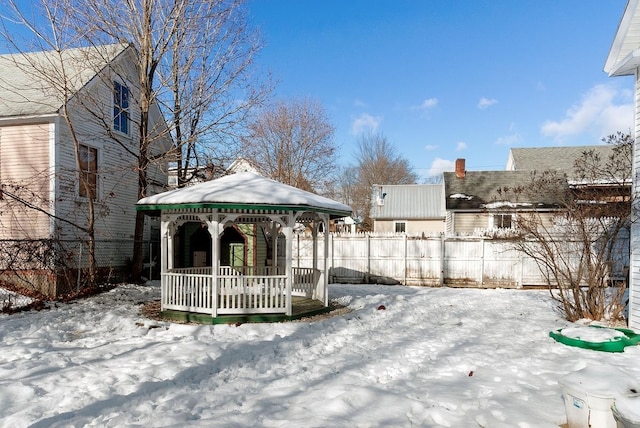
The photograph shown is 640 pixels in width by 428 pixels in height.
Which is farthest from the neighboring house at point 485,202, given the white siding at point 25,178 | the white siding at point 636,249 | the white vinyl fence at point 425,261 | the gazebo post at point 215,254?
the white siding at point 25,178

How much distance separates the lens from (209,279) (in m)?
9.28

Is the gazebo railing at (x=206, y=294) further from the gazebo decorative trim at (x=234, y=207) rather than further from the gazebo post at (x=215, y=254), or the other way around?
the gazebo decorative trim at (x=234, y=207)

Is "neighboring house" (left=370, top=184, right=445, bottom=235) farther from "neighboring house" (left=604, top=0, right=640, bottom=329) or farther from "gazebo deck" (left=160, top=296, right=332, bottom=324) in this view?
"gazebo deck" (left=160, top=296, right=332, bottom=324)

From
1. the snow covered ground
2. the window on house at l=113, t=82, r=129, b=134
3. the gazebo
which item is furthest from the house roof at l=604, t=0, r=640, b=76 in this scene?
the window on house at l=113, t=82, r=129, b=134

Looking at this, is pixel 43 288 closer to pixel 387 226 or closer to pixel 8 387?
pixel 8 387

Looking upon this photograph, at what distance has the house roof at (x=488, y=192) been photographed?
20000 millimetres

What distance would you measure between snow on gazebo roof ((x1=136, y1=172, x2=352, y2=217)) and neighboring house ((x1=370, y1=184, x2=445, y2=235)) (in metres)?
21.8

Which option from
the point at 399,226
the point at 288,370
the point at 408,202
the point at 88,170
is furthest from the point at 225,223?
the point at 408,202

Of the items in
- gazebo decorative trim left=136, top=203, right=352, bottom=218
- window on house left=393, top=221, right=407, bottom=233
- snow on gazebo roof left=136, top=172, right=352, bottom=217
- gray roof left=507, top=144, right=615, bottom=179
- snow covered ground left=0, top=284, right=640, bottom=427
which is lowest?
snow covered ground left=0, top=284, right=640, bottom=427

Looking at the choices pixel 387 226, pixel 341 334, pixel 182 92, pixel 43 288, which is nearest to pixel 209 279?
pixel 341 334

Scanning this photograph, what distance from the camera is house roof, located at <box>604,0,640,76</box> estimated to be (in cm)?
805

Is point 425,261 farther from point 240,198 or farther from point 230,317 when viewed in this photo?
point 240,198

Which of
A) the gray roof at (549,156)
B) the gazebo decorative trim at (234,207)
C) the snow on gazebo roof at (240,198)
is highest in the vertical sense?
the gray roof at (549,156)

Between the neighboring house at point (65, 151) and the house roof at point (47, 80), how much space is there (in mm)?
29
